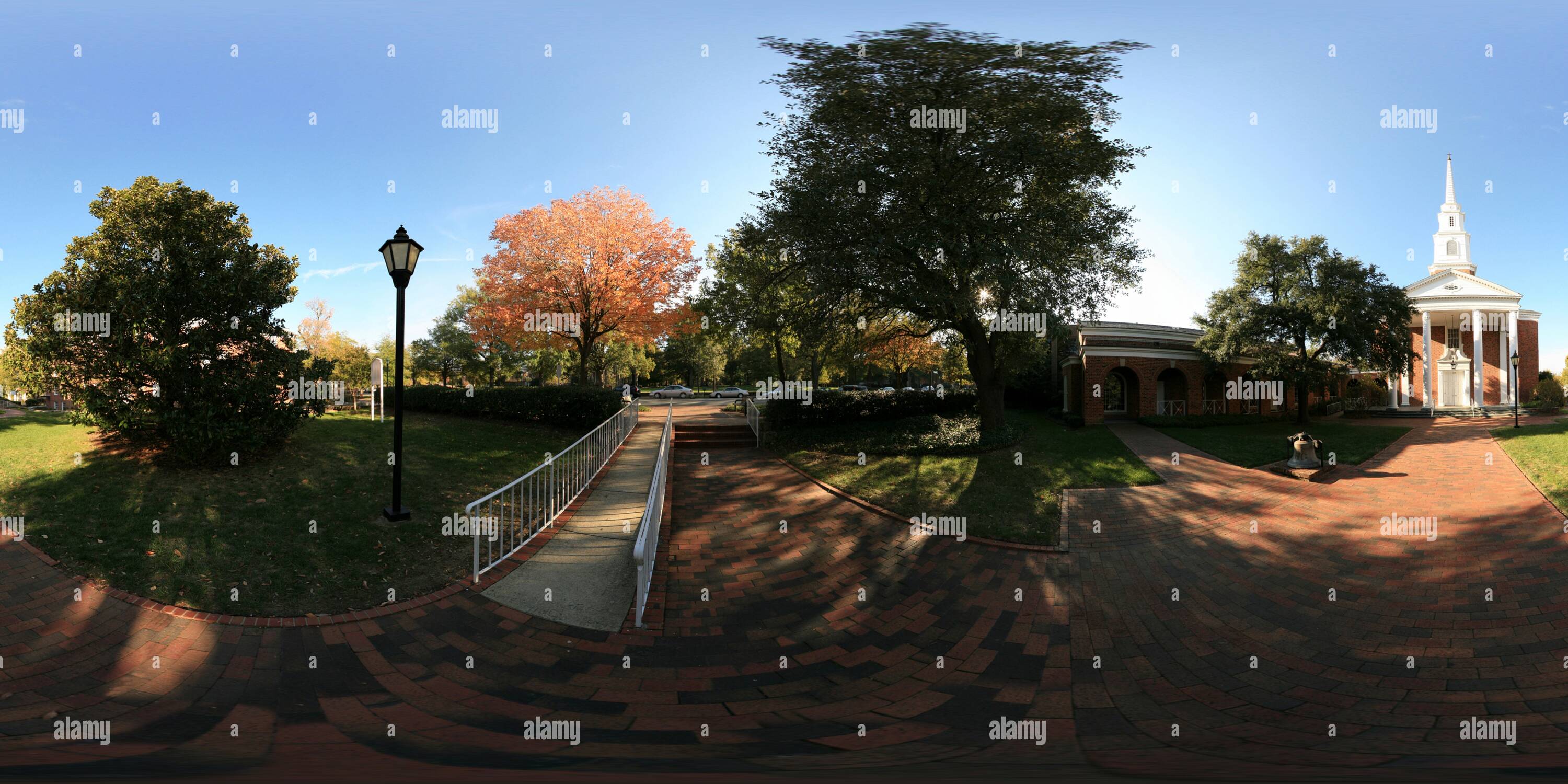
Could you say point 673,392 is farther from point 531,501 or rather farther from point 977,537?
point 977,537

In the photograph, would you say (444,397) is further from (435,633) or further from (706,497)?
(435,633)

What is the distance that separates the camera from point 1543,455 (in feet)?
39.6

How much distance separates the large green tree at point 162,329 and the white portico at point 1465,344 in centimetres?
3982

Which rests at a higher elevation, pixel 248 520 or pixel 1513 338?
pixel 1513 338

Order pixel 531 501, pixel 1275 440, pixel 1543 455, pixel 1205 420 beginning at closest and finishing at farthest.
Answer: pixel 531 501 → pixel 1543 455 → pixel 1275 440 → pixel 1205 420

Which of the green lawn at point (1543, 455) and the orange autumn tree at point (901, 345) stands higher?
the orange autumn tree at point (901, 345)

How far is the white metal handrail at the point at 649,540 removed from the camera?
5090 millimetres

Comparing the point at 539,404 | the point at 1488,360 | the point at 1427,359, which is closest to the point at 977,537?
the point at 539,404

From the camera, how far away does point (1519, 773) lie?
316 cm

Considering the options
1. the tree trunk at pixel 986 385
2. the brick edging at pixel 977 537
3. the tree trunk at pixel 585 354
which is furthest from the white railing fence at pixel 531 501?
the tree trunk at pixel 986 385

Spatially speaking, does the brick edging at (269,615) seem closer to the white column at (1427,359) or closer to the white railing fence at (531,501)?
the white railing fence at (531,501)

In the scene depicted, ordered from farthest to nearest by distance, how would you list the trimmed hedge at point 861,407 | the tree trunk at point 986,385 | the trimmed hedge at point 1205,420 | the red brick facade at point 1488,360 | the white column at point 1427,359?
the red brick facade at point 1488,360, the white column at point 1427,359, the trimmed hedge at point 1205,420, the trimmed hedge at point 861,407, the tree trunk at point 986,385

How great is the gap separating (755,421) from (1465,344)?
38713 mm

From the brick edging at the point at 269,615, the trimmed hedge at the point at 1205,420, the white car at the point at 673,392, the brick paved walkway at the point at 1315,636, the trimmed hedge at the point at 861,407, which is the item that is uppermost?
the white car at the point at 673,392
